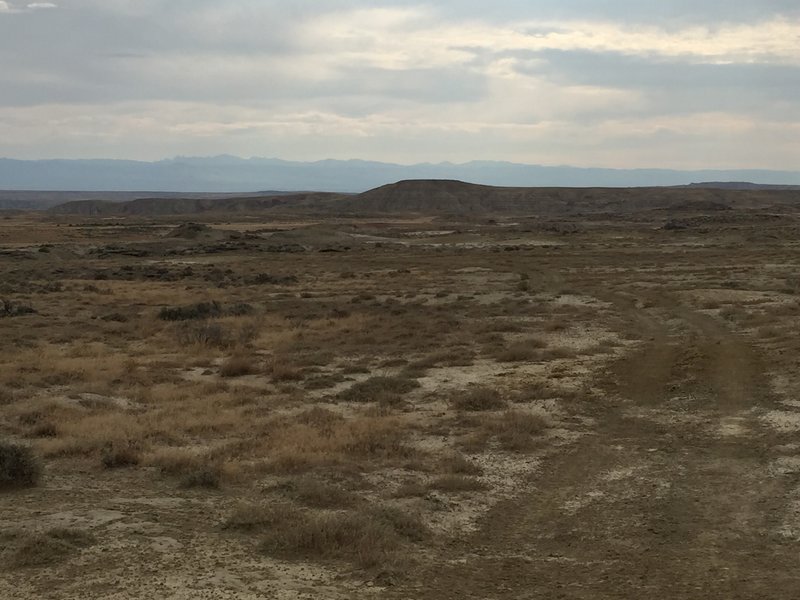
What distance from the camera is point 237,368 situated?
1764 cm

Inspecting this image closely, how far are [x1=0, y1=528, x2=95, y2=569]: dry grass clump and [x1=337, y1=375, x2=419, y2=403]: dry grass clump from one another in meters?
7.66

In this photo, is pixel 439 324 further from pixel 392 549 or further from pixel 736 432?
pixel 392 549

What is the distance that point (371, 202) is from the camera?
6703 inches

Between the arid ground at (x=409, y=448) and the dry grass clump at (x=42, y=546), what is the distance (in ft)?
0.10

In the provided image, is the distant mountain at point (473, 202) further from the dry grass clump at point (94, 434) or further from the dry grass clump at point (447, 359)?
the dry grass clump at point (94, 434)

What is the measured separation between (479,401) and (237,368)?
6343 millimetres

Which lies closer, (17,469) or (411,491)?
(411,491)

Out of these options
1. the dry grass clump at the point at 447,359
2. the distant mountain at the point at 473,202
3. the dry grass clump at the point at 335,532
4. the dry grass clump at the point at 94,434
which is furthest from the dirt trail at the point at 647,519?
the distant mountain at the point at 473,202

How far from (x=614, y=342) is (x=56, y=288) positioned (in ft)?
97.2

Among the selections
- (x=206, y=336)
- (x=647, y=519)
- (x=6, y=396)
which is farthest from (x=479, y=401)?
(x=206, y=336)

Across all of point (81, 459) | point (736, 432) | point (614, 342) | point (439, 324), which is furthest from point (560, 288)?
point (81, 459)

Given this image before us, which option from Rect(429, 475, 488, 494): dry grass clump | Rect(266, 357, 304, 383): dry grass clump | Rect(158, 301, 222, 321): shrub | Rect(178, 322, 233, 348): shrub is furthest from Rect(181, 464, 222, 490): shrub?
Rect(158, 301, 222, 321): shrub

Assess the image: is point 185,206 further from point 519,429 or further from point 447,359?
point 519,429

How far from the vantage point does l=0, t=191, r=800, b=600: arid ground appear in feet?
22.7
